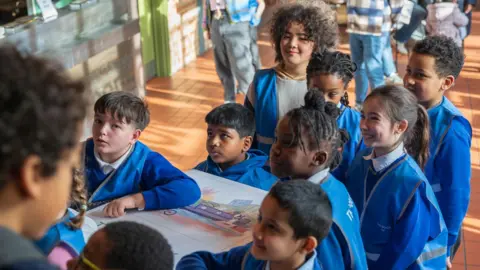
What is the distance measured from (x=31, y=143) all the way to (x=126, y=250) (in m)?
0.64

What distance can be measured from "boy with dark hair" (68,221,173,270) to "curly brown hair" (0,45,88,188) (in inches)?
22.6

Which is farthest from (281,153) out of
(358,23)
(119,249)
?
Result: (358,23)

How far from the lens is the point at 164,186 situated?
6.92 feet

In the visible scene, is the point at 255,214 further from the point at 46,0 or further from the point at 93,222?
the point at 46,0

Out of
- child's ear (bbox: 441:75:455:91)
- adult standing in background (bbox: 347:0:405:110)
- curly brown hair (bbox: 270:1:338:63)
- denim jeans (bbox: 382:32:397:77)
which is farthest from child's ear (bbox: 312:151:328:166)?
denim jeans (bbox: 382:32:397:77)

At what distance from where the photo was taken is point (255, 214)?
204 centimetres

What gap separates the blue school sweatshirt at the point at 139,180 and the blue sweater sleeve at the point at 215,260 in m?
0.46

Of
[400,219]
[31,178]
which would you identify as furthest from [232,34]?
[31,178]

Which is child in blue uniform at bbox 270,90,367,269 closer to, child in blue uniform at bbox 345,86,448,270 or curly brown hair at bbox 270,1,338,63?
child in blue uniform at bbox 345,86,448,270

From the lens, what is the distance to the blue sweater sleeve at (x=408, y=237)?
76.5 inches

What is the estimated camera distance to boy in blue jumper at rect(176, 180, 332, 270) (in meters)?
1.45

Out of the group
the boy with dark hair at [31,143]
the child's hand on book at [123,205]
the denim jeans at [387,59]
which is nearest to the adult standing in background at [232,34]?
the denim jeans at [387,59]

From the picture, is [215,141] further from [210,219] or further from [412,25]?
[412,25]

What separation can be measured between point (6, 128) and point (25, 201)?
0.09m
